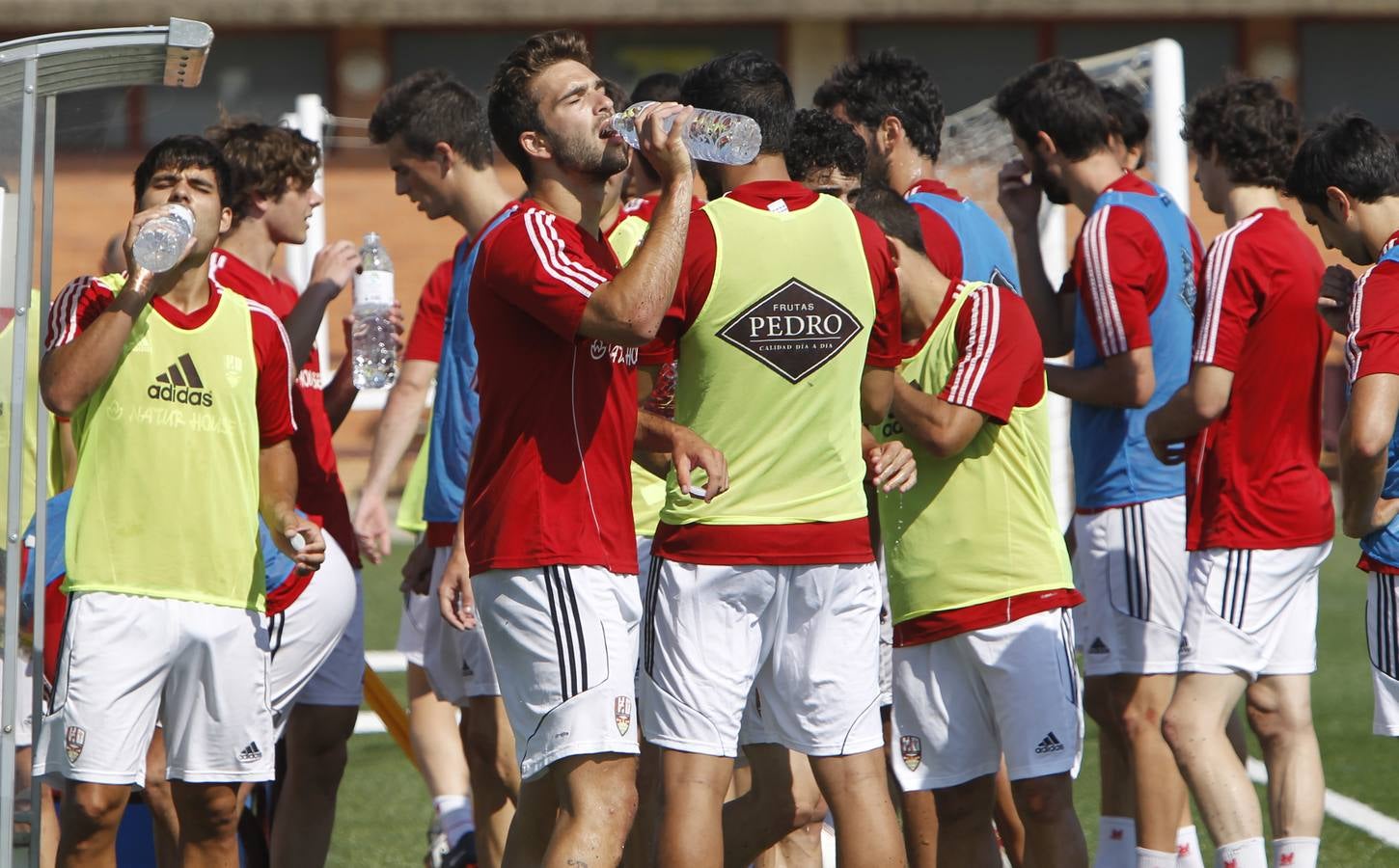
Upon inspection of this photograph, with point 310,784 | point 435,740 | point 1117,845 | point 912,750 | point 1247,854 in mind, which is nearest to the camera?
point 912,750

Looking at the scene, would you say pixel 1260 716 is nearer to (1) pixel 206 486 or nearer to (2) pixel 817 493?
(2) pixel 817 493

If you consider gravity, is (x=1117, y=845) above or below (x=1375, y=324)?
below

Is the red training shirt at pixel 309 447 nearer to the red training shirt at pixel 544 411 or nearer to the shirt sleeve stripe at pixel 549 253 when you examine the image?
the red training shirt at pixel 544 411

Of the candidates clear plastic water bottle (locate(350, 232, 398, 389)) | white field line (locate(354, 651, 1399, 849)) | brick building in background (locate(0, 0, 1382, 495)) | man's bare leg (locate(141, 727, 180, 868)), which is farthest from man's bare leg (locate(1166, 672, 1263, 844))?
brick building in background (locate(0, 0, 1382, 495))

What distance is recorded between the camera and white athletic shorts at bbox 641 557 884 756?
416 cm

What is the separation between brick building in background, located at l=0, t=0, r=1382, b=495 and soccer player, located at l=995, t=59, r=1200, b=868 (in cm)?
1416

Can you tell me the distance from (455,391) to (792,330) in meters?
1.72

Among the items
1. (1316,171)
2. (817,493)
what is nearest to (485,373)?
(817,493)

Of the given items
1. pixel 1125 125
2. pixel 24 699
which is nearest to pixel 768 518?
pixel 24 699

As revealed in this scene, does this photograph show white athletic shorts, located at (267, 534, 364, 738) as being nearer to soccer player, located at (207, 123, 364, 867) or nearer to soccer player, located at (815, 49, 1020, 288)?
soccer player, located at (207, 123, 364, 867)

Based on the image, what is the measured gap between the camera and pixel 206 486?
4.48 meters

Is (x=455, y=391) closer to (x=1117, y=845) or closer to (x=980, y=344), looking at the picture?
(x=980, y=344)

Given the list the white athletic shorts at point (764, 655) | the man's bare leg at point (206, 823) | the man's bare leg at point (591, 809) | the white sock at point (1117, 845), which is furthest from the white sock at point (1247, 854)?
the man's bare leg at point (206, 823)

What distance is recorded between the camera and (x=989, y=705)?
15.0 ft
